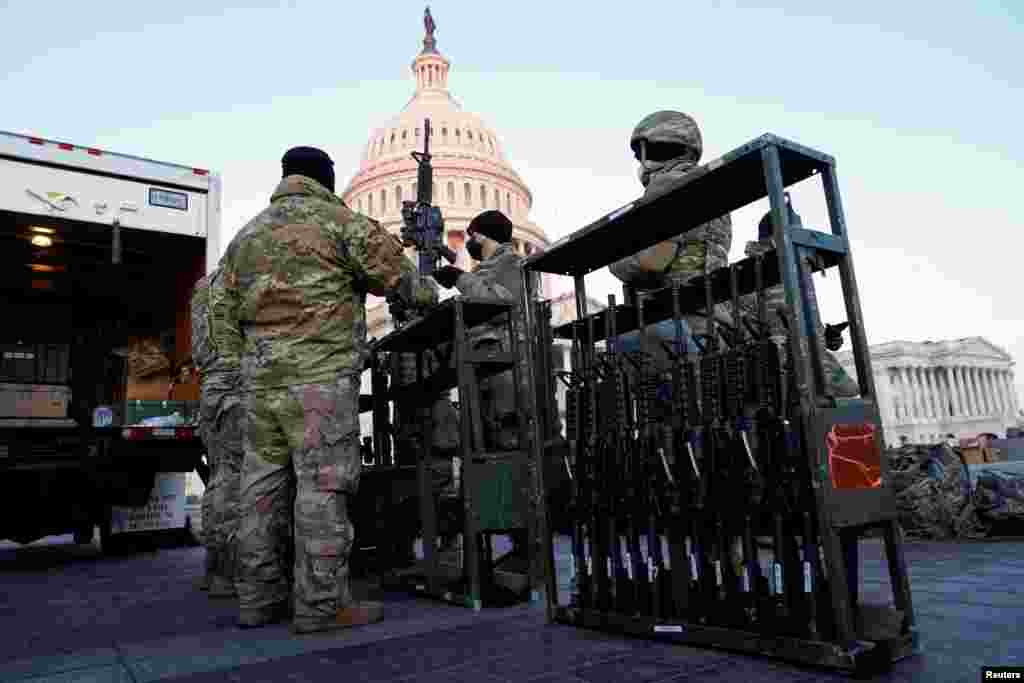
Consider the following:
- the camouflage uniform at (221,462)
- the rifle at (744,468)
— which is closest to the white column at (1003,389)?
the camouflage uniform at (221,462)

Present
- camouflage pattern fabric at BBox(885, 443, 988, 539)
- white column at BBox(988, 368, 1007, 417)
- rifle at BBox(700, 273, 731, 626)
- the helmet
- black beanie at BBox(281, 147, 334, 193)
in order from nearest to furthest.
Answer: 1. rifle at BBox(700, 273, 731, 626)
2. the helmet
3. black beanie at BBox(281, 147, 334, 193)
4. camouflage pattern fabric at BBox(885, 443, 988, 539)
5. white column at BBox(988, 368, 1007, 417)

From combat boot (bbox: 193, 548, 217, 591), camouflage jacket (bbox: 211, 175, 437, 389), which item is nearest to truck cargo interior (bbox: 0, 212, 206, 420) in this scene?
combat boot (bbox: 193, 548, 217, 591)

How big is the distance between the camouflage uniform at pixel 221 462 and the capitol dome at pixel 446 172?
200 ft

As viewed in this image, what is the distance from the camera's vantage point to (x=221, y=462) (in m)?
5.06

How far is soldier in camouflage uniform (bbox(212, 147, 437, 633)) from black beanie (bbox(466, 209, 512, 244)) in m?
1.60

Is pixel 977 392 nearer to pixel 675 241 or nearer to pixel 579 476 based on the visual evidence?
pixel 675 241

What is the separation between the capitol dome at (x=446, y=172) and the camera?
7244 cm

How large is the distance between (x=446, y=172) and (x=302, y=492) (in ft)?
239

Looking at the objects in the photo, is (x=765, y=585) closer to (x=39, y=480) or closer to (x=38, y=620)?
(x=38, y=620)

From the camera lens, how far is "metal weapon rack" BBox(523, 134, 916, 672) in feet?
8.14

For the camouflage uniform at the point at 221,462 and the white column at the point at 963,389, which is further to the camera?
the white column at the point at 963,389

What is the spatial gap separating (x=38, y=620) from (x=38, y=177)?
4785mm

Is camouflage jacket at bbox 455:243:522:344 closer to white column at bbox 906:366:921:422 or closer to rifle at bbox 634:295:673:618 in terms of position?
rifle at bbox 634:295:673:618

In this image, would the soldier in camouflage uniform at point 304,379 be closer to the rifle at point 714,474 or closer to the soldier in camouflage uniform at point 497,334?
the soldier in camouflage uniform at point 497,334
